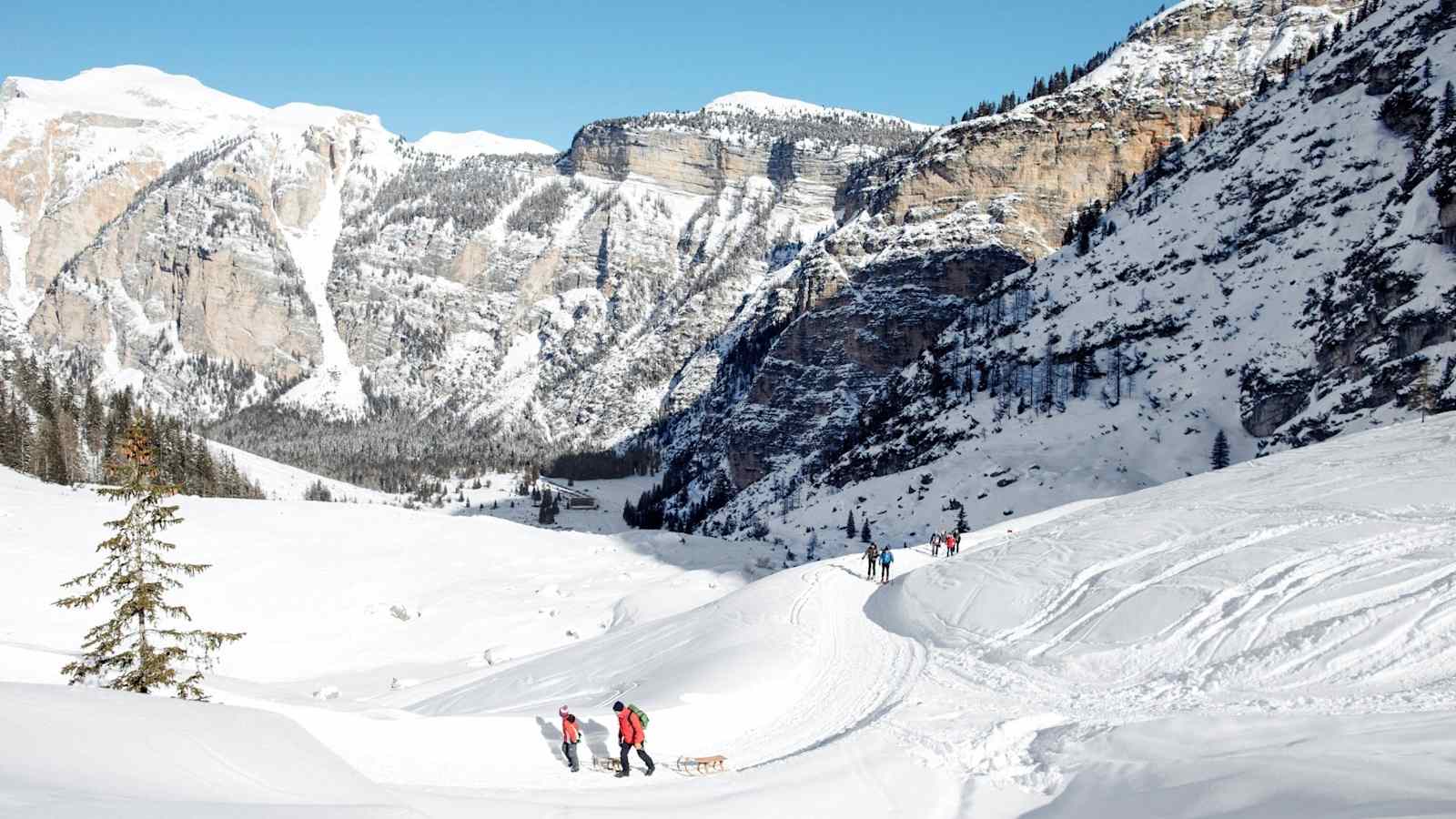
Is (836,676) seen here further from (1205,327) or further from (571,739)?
(1205,327)

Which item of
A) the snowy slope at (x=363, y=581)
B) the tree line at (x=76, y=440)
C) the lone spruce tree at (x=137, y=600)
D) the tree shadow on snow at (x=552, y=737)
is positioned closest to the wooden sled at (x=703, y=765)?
the tree shadow on snow at (x=552, y=737)

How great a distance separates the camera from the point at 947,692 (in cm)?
2089

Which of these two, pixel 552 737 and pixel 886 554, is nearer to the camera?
pixel 552 737

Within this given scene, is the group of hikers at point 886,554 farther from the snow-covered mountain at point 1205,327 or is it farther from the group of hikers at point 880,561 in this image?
the snow-covered mountain at point 1205,327

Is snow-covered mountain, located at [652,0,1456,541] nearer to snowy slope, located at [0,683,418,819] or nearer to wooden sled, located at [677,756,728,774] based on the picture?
wooden sled, located at [677,756,728,774]

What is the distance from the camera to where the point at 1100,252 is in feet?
448

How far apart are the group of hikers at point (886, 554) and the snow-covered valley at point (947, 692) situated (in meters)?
0.93

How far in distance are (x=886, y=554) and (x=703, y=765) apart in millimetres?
24313

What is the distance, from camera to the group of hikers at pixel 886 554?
39.8 metres

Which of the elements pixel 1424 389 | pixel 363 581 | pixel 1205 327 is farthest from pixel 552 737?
pixel 1205 327

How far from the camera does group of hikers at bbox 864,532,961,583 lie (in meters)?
39.8

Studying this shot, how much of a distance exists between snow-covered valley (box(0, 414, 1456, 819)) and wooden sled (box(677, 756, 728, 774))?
1.34ft

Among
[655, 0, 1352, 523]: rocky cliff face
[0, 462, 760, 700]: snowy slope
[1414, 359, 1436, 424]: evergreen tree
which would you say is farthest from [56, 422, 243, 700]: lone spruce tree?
[655, 0, 1352, 523]: rocky cliff face

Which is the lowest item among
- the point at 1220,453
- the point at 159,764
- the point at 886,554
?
the point at 159,764
